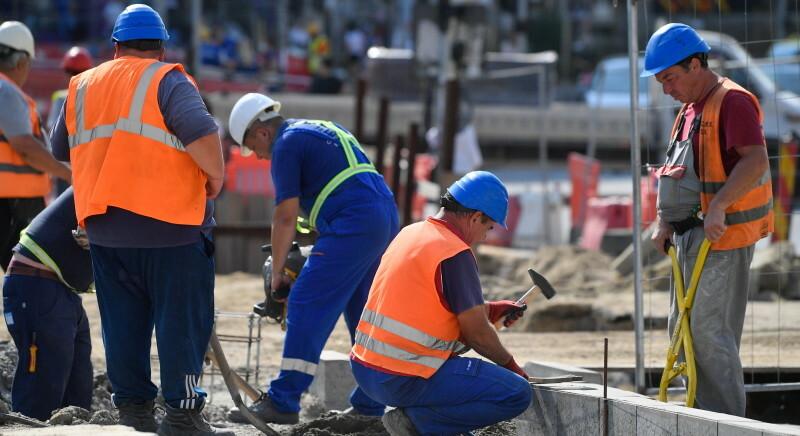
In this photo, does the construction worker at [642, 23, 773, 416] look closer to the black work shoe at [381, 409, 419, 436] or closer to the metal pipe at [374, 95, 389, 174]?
the black work shoe at [381, 409, 419, 436]

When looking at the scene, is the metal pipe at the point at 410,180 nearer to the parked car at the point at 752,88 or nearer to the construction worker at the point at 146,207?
the parked car at the point at 752,88

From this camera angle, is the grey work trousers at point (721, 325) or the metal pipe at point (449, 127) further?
the metal pipe at point (449, 127)

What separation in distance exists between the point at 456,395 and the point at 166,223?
140cm

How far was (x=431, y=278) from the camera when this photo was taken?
5.41 metres

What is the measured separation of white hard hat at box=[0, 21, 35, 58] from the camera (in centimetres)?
804

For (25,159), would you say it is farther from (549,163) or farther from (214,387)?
(549,163)

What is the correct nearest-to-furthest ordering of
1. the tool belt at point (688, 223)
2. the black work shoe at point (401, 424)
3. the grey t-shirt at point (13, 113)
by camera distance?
the black work shoe at point (401, 424)
the tool belt at point (688, 223)
the grey t-shirt at point (13, 113)

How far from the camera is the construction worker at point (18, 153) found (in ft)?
25.3

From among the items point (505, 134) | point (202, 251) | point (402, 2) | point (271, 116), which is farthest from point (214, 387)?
point (402, 2)

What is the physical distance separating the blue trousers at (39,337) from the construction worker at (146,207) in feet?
2.42

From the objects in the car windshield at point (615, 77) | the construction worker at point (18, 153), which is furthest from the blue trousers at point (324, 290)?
the car windshield at point (615, 77)

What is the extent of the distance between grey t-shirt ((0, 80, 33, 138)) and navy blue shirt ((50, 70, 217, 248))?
229 centimetres

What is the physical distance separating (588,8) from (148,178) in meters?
34.5

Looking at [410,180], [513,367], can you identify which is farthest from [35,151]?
[410,180]
